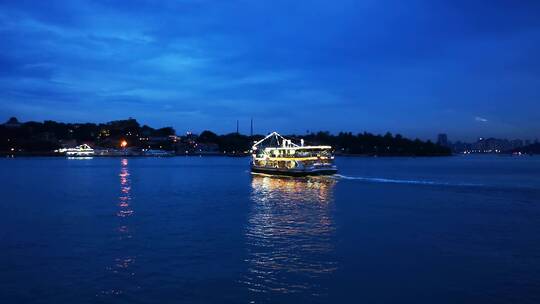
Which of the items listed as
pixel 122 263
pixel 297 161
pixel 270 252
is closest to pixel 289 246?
pixel 270 252

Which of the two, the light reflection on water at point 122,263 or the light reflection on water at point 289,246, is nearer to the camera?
the light reflection on water at point 122,263

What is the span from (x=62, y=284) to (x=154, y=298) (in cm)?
335

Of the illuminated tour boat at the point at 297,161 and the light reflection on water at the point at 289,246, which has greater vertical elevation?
the illuminated tour boat at the point at 297,161

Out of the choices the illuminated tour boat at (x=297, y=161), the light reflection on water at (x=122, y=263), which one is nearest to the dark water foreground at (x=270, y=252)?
the light reflection on water at (x=122, y=263)

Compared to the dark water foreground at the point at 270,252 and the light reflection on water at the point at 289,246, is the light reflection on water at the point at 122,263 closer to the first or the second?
the dark water foreground at the point at 270,252

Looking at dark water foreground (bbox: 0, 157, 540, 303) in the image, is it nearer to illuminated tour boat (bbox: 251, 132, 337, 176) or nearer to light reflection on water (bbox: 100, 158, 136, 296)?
light reflection on water (bbox: 100, 158, 136, 296)

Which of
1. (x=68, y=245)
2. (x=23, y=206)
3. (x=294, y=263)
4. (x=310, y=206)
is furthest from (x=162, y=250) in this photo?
(x=23, y=206)

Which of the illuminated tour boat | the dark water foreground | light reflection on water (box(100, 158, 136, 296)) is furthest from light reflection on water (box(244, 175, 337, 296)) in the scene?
the illuminated tour boat

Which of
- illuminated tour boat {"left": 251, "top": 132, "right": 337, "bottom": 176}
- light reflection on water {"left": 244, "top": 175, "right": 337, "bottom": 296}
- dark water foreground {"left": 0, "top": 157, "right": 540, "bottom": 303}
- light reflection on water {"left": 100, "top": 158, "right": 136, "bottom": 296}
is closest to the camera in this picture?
dark water foreground {"left": 0, "top": 157, "right": 540, "bottom": 303}

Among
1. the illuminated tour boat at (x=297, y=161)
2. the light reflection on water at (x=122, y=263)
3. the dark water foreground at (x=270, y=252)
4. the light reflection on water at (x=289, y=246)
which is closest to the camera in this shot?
the dark water foreground at (x=270, y=252)

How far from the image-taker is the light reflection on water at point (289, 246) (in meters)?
16.1

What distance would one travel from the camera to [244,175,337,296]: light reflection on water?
53.0 ft

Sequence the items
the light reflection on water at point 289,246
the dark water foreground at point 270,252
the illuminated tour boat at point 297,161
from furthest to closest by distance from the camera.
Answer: the illuminated tour boat at point 297,161 → the light reflection on water at point 289,246 → the dark water foreground at point 270,252

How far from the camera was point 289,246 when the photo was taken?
69.8ft
